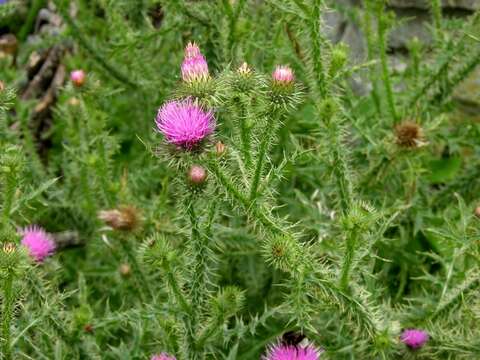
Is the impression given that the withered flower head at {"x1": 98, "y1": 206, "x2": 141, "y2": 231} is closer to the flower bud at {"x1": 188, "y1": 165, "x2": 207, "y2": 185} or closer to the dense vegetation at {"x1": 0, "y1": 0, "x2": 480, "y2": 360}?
the dense vegetation at {"x1": 0, "y1": 0, "x2": 480, "y2": 360}

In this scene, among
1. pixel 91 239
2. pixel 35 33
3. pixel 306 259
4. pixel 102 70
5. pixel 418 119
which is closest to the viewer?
pixel 306 259

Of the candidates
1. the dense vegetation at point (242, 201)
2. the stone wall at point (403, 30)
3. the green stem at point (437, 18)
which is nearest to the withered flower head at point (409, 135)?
the dense vegetation at point (242, 201)

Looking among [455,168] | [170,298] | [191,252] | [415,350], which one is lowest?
[455,168]

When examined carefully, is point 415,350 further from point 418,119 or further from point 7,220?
point 7,220

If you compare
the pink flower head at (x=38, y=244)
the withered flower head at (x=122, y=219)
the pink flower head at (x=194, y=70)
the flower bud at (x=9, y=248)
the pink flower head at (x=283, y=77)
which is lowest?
the pink flower head at (x=38, y=244)

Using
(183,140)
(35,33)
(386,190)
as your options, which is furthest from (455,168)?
(35,33)

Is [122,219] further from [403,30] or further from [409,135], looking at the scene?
[403,30]

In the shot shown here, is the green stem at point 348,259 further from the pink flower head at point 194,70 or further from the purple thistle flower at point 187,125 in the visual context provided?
the pink flower head at point 194,70
